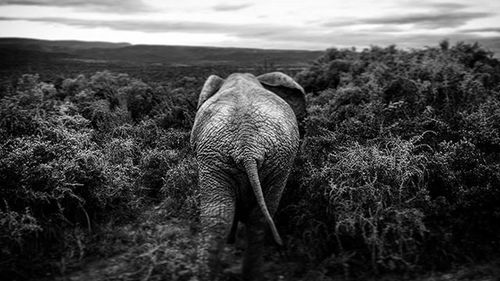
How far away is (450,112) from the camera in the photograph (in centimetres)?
658

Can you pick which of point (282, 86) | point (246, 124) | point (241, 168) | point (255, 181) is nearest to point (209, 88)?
point (282, 86)

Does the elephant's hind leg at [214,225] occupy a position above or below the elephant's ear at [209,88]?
below

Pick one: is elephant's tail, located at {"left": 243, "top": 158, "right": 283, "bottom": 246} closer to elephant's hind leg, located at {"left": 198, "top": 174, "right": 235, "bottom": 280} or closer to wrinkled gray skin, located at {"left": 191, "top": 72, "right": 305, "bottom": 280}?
wrinkled gray skin, located at {"left": 191, "top": 72, "right": 305, "bottom": 280}

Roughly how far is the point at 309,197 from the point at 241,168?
154 centimetres

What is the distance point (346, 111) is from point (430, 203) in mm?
3209

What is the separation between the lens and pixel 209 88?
5.11 m

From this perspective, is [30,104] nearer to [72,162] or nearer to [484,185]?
[72,162]

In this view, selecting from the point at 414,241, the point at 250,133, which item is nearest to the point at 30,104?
the point at 250,133

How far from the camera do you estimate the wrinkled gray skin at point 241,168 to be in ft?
12.2

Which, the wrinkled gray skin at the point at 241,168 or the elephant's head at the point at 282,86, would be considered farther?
the elephant's head at the point at 282,86

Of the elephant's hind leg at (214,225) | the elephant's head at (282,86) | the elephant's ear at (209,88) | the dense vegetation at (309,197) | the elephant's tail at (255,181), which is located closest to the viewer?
the elephant's tail at (255,181)

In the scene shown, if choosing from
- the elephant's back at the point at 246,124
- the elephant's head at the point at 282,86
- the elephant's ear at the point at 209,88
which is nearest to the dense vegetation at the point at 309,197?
the elephant's head at the point at 282,86

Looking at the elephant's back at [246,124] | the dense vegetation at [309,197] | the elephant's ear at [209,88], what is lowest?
the dense vegetation at [309,197]

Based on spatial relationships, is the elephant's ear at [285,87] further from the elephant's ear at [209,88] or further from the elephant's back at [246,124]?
the elephant's back at [246,124]
